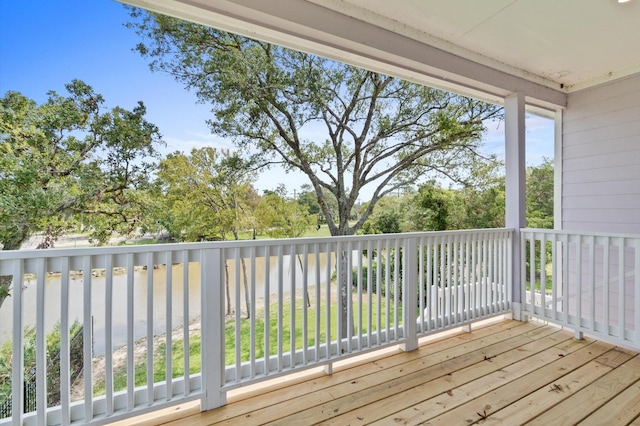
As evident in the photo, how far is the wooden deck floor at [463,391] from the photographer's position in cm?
158

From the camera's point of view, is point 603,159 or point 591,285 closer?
point 591,285

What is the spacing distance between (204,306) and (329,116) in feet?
12.3

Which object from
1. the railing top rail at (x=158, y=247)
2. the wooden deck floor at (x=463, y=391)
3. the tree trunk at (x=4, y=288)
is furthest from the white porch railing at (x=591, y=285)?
the tree trunk at (x=4, y=288)

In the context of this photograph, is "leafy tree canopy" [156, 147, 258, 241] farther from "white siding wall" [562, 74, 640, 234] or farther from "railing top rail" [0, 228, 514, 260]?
"white siding wall" [562, 74, 640, 234]

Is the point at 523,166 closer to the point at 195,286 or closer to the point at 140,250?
the point at 195,286

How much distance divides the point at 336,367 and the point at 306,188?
2836mm

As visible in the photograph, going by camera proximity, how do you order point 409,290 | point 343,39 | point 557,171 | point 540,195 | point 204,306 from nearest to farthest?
point 204,306 < point 343,39 < point 409,290 < point 557,171 < point 540,195

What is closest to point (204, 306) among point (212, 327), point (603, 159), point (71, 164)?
point (212, 327)

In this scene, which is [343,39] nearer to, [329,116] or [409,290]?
[409,290]

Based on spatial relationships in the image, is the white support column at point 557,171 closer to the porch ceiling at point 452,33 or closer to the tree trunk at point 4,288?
the porch ceiling at point 452,33

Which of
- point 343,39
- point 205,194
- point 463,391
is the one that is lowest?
point 463,391

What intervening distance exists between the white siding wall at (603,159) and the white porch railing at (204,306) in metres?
1.50

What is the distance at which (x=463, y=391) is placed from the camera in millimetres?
1813

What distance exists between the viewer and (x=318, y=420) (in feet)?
5.14
